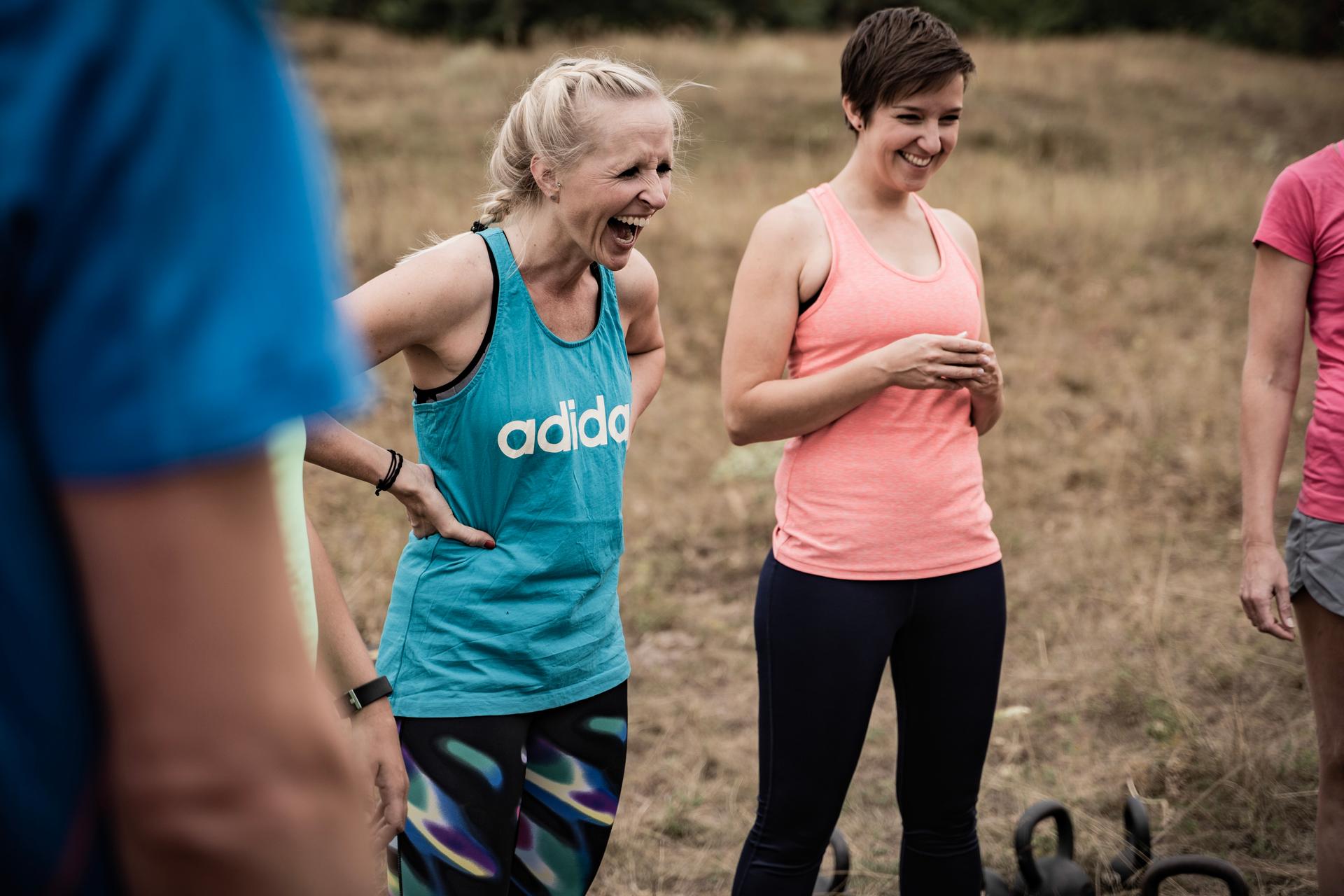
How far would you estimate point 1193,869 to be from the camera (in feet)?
9.43

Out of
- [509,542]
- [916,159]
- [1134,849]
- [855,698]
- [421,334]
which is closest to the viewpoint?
[421,334]

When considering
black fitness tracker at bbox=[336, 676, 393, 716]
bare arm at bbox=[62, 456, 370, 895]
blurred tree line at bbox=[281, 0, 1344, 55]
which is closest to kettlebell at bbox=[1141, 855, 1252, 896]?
black fitness tracker at bbox=[336, 676, 393, 716]

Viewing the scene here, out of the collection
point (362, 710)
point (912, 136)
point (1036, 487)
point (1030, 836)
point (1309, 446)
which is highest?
point (912, 136)

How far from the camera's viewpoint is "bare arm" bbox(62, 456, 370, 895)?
0.64 m

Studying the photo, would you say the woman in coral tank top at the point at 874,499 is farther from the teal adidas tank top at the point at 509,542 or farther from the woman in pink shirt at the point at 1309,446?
the woman in pink shirt at the point at 1309,446

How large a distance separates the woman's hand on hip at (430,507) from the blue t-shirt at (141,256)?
5.14 ft

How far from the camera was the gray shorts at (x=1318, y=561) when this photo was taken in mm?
2422

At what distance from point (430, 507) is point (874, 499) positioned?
100cm

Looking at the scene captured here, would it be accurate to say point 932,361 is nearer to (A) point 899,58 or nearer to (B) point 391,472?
(A) point 899,58

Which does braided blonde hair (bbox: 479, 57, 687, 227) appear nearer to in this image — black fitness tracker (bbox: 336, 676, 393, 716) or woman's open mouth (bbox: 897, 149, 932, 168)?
woman's open mouth (bbox: 897, 149, 932, 168)

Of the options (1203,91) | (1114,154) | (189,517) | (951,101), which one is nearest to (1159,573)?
(951,101)

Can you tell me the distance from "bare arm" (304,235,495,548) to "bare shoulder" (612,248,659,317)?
0.45m

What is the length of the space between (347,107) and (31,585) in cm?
1636

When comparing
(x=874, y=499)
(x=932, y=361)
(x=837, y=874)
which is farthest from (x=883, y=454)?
(x=837, y=874)
